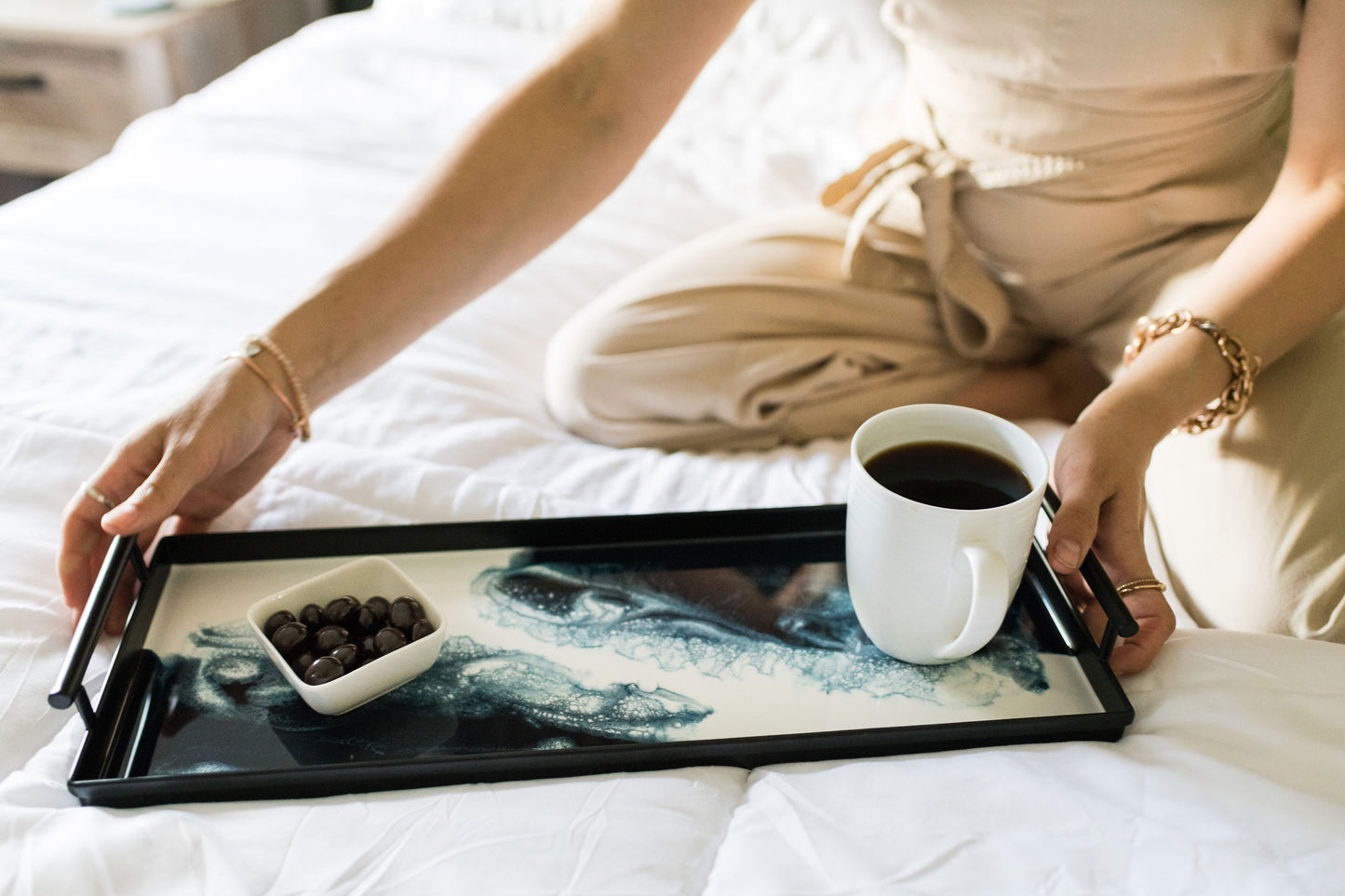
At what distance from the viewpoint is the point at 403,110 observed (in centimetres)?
140

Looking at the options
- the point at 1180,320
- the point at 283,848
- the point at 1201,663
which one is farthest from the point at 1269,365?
the point at 283,848

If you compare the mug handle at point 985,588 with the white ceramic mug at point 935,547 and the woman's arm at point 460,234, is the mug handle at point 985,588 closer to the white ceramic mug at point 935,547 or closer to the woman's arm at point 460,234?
the white ceramic mug at point 935,547

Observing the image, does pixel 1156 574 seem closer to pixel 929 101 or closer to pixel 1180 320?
pixel 1180 320

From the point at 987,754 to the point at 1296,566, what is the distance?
27cm

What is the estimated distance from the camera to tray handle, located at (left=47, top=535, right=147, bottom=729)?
51 cm

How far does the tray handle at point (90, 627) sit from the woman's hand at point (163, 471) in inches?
0.6

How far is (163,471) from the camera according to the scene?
0.62 meters

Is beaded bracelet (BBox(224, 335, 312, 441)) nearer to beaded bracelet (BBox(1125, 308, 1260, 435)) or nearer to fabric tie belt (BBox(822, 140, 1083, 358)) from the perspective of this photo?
fabric tie belt (BBox(822, 140, 1083, 358))

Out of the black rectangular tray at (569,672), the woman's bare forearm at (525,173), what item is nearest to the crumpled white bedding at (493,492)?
the black rectangular tray at (569,672)

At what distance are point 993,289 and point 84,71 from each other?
1.72 m

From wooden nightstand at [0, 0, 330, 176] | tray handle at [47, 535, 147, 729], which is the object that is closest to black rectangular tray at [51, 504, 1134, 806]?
tray handle at [47, 535, 147, 729]

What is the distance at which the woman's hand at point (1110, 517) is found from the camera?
0.58 metres

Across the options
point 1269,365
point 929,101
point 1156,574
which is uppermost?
point 929,101

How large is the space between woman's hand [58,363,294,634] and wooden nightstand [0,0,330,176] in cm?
148
